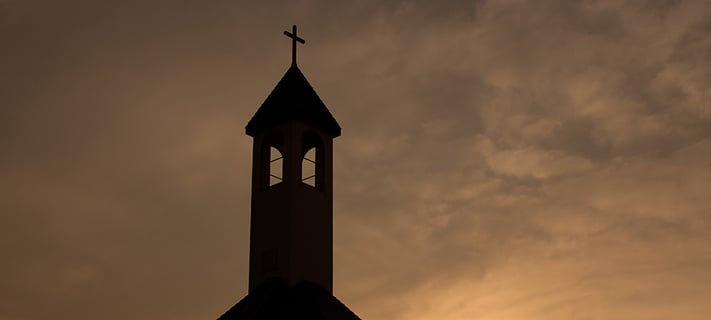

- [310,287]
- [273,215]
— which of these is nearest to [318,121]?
[273,215]

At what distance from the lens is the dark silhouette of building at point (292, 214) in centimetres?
2509

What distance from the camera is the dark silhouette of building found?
25.1 m

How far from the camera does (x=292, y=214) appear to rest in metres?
26.0

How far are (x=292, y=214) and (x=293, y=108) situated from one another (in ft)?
10.2

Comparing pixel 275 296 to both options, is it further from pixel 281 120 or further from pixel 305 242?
pixel 281 120

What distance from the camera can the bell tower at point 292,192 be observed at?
2603 cm

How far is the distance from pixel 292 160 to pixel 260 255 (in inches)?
107

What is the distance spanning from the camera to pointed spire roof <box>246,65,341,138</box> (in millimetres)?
27406

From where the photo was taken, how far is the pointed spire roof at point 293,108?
27406 mm

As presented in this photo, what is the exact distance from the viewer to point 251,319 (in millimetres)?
23922

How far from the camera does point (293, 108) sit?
89.4ft

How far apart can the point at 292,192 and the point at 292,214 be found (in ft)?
2.06

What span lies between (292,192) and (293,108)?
2.48 metres

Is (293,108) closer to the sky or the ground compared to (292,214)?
closer to the sky
